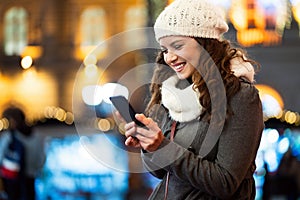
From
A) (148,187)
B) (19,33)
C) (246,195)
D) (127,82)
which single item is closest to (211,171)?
(246,195)

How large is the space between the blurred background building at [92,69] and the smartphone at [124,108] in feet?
16.1

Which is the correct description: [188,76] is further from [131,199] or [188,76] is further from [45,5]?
[45,5]

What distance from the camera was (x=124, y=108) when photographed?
2203 mm

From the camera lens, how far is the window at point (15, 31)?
2231cm

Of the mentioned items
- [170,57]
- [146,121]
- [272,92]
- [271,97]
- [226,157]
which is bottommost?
[272,92]

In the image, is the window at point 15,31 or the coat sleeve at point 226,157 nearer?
the coat sleeve at point 226,157

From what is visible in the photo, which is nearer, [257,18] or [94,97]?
[94,97]

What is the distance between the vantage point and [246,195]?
2295 millimetres

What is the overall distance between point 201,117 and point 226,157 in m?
0.13

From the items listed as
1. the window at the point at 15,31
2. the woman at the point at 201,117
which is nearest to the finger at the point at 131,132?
the woman at the point at 201,117

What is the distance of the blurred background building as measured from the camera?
797 cm

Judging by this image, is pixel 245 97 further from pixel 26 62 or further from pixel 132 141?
pixel 26 62

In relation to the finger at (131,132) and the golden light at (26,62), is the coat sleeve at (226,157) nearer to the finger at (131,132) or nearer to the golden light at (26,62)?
the finger at (131,132)

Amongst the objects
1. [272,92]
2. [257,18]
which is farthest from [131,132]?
[272,92]
